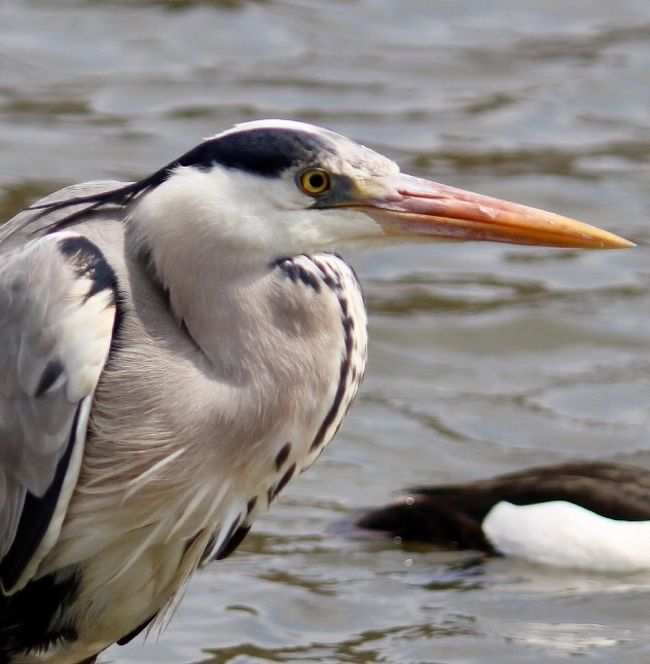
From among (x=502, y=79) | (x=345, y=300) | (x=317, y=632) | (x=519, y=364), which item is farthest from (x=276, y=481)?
(x=502, y=79)

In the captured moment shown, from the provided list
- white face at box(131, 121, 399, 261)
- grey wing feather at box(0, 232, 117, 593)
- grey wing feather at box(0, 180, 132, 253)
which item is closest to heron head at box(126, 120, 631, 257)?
white face at box(131, 121, 399, 261)

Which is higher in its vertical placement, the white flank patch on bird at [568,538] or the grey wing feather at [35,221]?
the grey wing feather at [35,221]

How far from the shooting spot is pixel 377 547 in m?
6.59

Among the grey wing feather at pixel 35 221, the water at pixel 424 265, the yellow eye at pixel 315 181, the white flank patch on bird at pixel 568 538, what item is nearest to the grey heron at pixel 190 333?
the yellow eye at pixel 315 181

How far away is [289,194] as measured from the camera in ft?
14.2

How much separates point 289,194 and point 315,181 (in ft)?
0.25

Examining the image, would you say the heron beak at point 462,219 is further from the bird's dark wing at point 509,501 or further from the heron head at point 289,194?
the bird's dark wing at point 509,501

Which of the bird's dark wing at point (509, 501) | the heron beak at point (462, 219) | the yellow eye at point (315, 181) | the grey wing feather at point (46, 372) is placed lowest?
the bird's dark wing at point (509, 501)

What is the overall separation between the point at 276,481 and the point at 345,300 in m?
0.53

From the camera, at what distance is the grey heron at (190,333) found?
436 centimetres

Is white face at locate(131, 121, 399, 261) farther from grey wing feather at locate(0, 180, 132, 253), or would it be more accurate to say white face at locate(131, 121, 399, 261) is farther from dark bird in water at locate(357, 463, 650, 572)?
dark bird in water at locate(357, 463, 650, 572)

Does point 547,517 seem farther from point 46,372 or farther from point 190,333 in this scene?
point 46,372

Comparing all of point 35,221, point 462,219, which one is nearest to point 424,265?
point 35,221

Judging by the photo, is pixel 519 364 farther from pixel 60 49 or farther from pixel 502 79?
pixel 60 49
